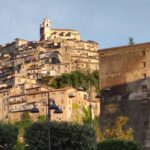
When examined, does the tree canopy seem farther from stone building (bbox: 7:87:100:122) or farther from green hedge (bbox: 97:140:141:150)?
green hedge (bbox: 97:140:141:150)

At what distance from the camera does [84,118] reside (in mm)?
115438

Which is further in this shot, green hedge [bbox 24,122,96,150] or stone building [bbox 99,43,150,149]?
stone building [bbox 99,43,150,149]

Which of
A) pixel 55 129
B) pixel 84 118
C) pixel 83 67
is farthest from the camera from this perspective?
pixel 83 67

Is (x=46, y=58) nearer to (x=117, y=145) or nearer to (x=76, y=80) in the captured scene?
(x=76, y=80)

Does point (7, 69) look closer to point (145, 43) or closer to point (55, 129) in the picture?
point (145, 43)

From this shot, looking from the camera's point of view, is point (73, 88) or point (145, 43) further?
point (73, 88)

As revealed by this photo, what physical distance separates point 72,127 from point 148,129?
982 centimetres

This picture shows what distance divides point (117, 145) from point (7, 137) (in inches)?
308

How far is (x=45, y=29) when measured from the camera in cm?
16938

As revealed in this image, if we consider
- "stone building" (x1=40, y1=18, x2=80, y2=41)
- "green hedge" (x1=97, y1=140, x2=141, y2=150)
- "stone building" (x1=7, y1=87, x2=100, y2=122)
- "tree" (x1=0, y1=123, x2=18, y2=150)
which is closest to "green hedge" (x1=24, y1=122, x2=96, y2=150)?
"tree" (x1=0, y1=123, x2=18, y2=150)

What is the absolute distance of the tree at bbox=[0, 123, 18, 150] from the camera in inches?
1729

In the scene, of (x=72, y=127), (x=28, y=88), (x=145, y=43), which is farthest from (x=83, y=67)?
(x=72, y=127)

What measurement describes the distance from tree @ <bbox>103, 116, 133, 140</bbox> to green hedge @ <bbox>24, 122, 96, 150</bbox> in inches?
252

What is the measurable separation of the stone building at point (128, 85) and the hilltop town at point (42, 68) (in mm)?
51524
